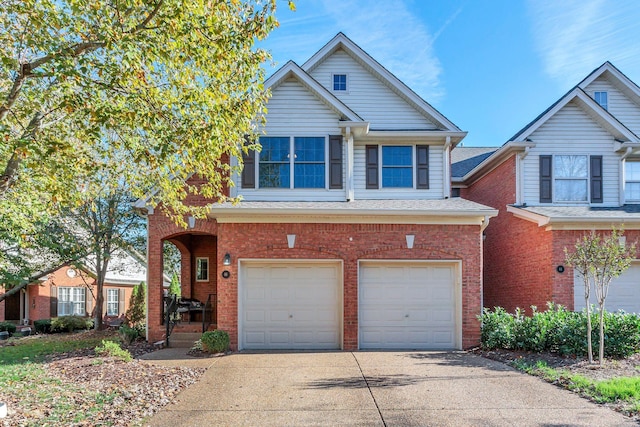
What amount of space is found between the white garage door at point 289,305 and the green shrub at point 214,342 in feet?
2.58

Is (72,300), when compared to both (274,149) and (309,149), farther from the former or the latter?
(309,149)

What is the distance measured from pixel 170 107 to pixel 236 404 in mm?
4712

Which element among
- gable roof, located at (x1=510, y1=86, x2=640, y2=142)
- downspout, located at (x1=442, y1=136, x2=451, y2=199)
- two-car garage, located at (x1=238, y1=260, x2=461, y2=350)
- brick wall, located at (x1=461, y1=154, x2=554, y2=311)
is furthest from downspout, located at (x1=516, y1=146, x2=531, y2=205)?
two-car garage, located at (x1=238, y1=260, x2=461, y2=350)

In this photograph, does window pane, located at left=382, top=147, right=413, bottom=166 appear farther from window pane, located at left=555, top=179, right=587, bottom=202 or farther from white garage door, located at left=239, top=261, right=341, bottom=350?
window pane, located at left=555, top=179, right=587, bottom=202

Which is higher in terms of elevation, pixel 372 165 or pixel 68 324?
pixel 372 165

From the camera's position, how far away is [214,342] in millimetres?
11008

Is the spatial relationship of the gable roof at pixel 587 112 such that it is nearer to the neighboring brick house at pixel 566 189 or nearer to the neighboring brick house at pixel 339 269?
the neighboring brick house at pixel 566 189

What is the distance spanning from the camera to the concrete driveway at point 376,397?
621cm

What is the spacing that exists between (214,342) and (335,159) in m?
5.84

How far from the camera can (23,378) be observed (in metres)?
8.71

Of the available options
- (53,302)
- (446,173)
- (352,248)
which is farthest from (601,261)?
(53,302)

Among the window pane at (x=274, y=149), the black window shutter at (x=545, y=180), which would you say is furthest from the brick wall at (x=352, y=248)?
the black window shutter at (x=545, y=180)

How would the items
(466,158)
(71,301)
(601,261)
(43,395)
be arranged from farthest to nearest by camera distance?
(71,301) → (466,158) → (601,261) → (43,395)

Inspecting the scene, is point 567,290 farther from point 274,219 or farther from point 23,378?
point 23,378
